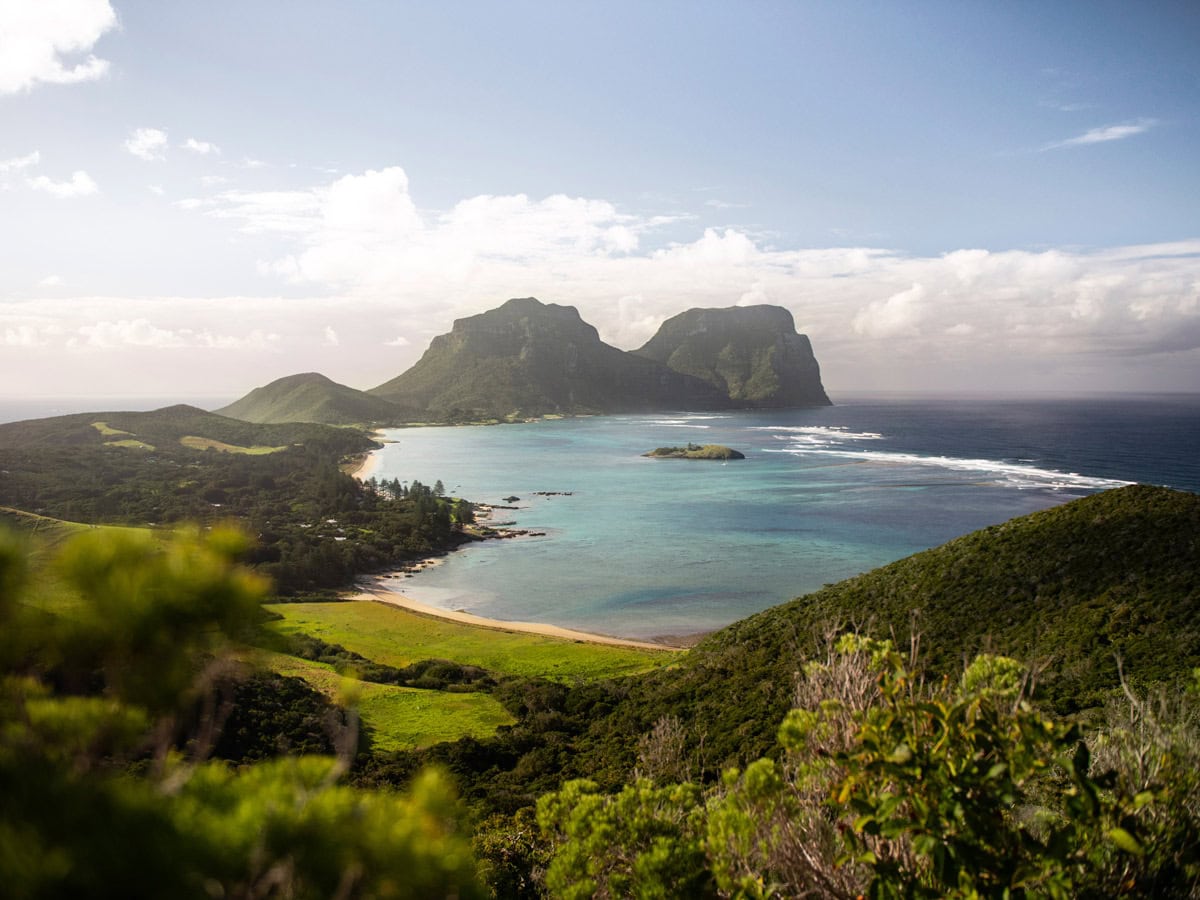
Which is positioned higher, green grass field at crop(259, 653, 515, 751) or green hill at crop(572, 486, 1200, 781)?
green hill at crop(572, 486, 1200, 781)

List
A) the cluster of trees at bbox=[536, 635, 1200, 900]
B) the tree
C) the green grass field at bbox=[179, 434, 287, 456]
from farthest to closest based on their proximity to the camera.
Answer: the green grass field at bbox=[179, 434, 287, 456] < the cluster of trees at bbox=[536, 635, 1200, 900] < the tree

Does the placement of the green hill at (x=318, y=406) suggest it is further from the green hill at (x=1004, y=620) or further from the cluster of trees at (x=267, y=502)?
the green hill at (x=1004, y=620)

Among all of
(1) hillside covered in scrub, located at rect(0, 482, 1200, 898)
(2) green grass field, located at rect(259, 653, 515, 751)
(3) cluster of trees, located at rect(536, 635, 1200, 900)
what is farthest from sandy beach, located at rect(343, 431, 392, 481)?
(1) hillside covered in scrub, located at rect(0, 482, 1200, 898)

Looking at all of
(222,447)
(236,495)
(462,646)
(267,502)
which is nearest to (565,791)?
(462,646)

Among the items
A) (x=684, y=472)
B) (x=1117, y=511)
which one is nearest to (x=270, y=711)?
(x=1117, y=511)

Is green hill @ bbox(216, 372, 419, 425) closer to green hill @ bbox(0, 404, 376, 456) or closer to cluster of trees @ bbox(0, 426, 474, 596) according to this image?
green hill @ bbox(0, 404, 376, 456)

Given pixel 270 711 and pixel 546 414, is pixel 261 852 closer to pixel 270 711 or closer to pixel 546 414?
pixel 270 711
